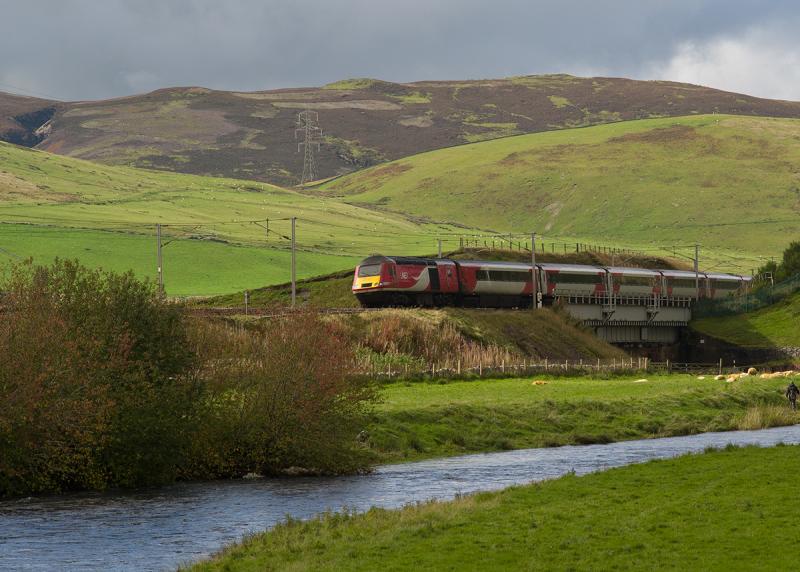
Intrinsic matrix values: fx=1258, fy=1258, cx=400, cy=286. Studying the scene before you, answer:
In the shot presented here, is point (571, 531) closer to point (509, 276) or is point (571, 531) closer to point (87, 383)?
point (87, 383)

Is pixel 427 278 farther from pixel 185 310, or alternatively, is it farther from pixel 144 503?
pixel 144 503

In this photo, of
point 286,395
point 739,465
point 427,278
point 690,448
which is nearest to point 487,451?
point 690,448

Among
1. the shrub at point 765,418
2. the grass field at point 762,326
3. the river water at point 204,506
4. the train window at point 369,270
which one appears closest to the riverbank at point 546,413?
the shrub at point 765,418

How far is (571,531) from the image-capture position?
23.7 metres

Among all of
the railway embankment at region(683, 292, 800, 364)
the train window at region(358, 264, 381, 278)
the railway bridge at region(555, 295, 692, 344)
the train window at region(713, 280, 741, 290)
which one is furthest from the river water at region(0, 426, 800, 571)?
the train window at region(713, 280, 741, 290)

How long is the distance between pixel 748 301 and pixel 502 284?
32448 millimetres

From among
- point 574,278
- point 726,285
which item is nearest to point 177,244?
point 574,278

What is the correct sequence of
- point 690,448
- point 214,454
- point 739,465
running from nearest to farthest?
point 739,465, point 214,454, point 690,448

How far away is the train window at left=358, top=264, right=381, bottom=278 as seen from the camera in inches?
3765

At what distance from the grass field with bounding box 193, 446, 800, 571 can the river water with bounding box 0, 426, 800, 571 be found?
274 cm

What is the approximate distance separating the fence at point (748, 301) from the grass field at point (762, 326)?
3.70ft

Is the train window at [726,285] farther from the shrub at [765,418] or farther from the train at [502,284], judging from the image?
the shrub at [765,418]

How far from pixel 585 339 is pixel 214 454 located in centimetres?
6572

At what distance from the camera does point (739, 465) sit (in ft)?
111
